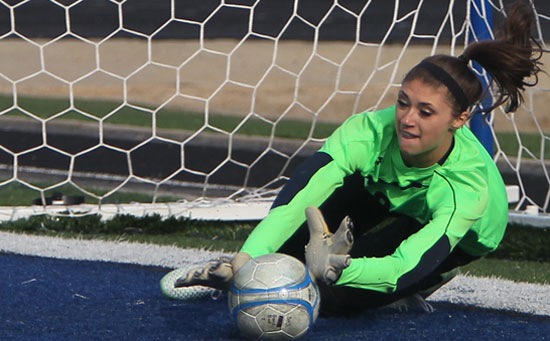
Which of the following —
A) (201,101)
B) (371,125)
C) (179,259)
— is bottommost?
(201,101)

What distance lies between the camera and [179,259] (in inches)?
180

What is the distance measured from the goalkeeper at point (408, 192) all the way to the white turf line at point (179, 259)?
1.15 feet

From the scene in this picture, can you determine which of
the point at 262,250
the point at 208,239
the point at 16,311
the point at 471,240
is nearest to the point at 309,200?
the point at 262,250

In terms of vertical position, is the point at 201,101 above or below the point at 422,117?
below

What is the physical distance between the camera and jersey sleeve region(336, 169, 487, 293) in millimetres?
3100

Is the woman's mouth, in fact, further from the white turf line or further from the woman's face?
the white turf line

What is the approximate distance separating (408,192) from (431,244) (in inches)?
15.4

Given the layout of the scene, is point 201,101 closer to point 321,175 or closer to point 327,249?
point 321,175

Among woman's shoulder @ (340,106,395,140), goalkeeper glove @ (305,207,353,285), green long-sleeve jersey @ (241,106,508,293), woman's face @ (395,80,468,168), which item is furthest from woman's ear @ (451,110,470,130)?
goalkeeper glove @ (305,207,353,285)

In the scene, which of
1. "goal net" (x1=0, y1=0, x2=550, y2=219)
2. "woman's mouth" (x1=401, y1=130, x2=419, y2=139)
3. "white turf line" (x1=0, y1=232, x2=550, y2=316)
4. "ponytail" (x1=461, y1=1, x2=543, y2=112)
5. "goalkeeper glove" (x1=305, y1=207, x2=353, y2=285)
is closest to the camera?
"goalkeeper glove" (x1=305, y1=207, x2=353, y2=285)

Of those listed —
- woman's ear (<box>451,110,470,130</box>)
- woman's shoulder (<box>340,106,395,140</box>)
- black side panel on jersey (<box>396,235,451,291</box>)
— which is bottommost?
black side panel on jersey (<box>396,235,451,291</box>)

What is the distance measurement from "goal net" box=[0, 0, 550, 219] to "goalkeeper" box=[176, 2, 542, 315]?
1275 millimetres

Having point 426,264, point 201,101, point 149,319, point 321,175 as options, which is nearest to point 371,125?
point 321,175

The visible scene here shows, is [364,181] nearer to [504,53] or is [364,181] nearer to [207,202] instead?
[504,53]
